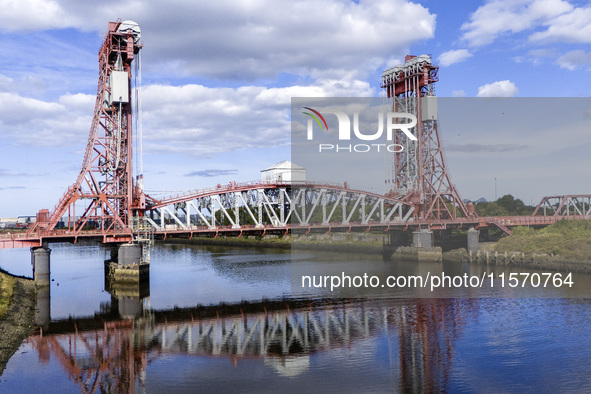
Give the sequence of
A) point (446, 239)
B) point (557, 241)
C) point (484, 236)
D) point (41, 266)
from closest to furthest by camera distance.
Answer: point (41, 266), point (557, 241), point (446, 239), point (484, 236)

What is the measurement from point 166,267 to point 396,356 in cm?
5048

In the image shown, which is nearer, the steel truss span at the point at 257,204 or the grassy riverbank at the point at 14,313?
the grassy riverbank at the point at 14,313

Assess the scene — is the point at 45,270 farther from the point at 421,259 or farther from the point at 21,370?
the point at 421,259

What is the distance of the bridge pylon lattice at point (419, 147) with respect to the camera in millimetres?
81125

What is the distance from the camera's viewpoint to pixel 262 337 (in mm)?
33938

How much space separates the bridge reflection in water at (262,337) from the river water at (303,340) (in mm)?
115

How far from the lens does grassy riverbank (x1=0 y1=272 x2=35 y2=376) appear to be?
3091 cm

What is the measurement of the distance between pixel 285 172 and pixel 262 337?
5406 cm

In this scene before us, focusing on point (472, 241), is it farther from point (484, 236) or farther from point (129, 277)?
point (129, 277)

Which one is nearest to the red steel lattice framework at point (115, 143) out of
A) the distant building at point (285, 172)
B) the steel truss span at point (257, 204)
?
the steel truss span at point (257, 204)

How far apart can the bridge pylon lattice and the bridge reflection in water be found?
129 feet

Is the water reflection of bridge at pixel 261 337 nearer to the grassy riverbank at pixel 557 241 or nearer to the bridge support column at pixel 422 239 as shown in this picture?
the grassy riverbank at pixel 557 241

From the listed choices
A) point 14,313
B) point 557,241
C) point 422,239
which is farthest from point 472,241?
point 14,313

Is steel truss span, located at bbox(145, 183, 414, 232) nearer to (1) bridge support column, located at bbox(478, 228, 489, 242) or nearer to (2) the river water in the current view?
(2) the river water
